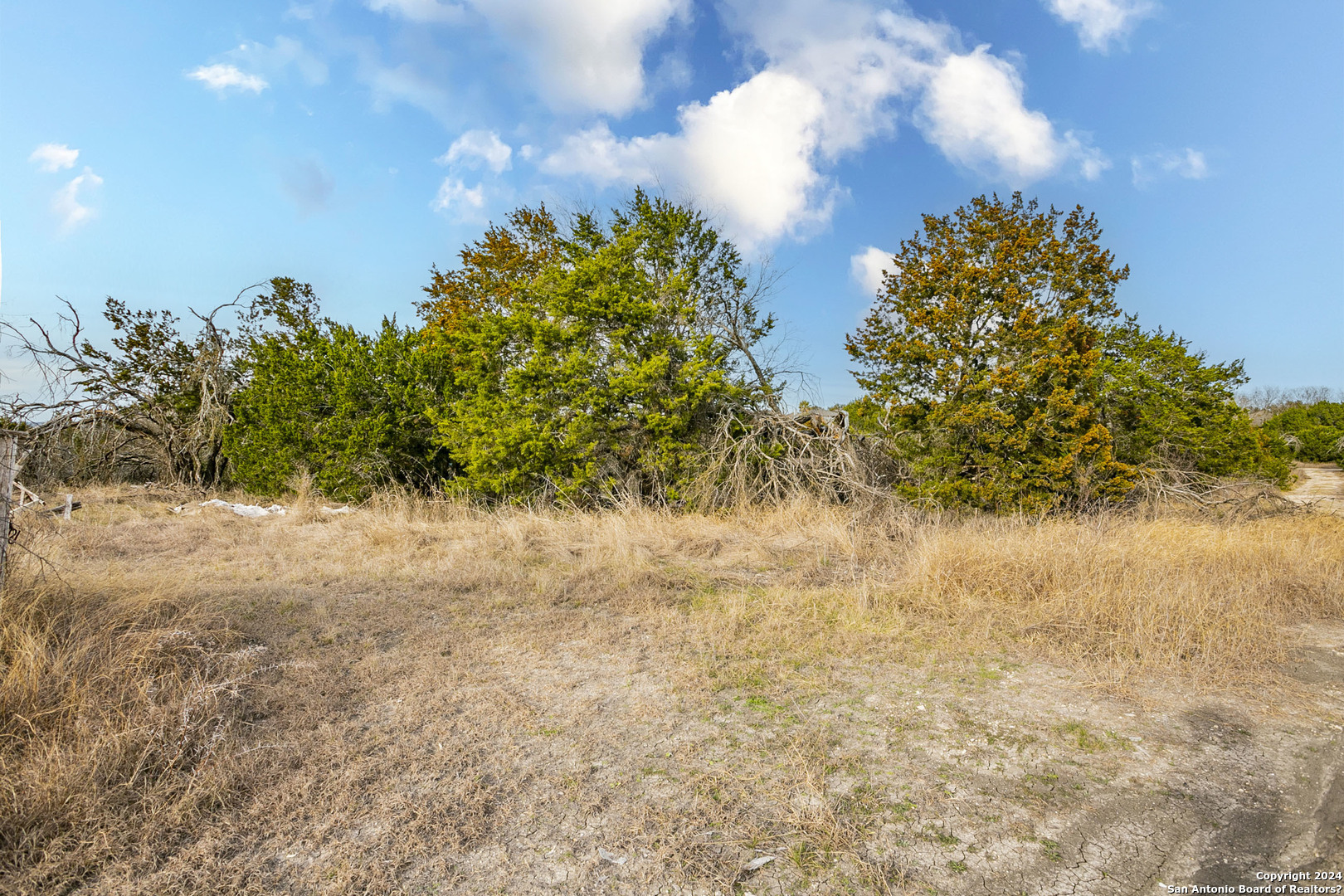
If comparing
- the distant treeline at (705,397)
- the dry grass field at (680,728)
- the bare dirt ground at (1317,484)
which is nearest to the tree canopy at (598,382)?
the distant treeline at (705,397)

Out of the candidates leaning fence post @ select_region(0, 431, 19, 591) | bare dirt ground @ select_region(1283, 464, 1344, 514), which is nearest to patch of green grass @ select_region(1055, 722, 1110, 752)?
leaning fence post @ select_region(0, 431, 19, 591)

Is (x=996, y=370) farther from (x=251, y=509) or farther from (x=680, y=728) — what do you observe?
(x=251, y=509)

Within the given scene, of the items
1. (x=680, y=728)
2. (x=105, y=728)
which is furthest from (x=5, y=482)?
(x=680, y=728)

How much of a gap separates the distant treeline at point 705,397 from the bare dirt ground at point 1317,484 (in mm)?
1751

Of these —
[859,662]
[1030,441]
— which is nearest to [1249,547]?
[1030,441]

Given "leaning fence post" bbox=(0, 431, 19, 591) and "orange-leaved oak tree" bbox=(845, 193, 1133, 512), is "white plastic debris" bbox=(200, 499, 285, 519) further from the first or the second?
"orange-leaved oak tree" bbox=(845, 193, 1133, 512)

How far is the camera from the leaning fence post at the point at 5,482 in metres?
3.51

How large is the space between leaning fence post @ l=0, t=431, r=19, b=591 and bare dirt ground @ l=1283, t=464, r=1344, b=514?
687 inches

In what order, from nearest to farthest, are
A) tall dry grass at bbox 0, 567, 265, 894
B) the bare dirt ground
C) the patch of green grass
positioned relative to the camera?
tall dry grass at bbox 0, 567, 265, 894
the patch of green grass
the bare dirt ground

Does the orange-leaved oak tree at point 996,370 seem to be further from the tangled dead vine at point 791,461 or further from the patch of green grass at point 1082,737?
the patch of green grass at point 1082,737

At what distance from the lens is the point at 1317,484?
57.8 feet

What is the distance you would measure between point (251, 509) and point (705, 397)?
8.13 meters

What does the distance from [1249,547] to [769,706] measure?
633cm

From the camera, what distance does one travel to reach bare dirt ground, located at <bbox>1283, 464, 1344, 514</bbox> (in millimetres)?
14352
